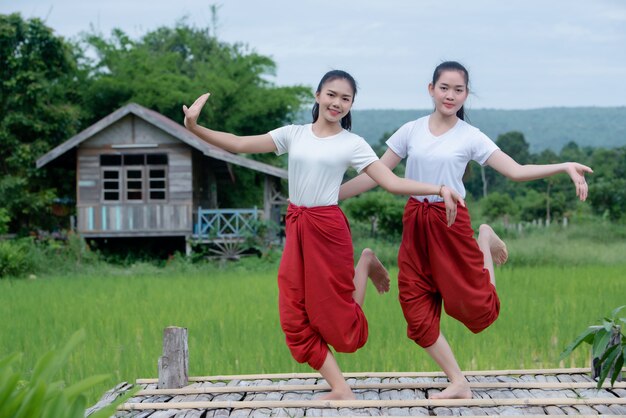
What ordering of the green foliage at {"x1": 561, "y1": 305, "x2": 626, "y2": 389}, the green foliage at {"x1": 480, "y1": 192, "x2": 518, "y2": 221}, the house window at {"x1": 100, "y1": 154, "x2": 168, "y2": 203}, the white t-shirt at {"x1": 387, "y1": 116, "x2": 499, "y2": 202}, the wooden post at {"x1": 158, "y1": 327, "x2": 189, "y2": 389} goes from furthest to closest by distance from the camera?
the green foliage at {"x1": 480, "y1": 192, "x2": 518, "y2": 221}, the house window at {"x1": 100, "y1": 154, "x2": 168, "y2": 203}, the wooden post at {"x1": 158, "y1": 327, "x2": 189, "y2": 389}, the white t-shirt at {"x1": 387, "y1": 116, "x2": 499, "y2": 202}, the green foliage at {"x1": 561, "y1": 305, "x2": 626, "y2": 389}

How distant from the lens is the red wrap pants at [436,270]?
452 cm

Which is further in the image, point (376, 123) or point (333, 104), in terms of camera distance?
point (376, 123)

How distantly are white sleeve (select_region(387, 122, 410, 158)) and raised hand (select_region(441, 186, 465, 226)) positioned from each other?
1.81 ft

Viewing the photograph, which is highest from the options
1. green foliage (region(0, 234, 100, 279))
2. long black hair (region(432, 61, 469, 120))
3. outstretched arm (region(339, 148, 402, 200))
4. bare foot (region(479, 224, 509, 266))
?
long black hair (region(432, 61, 469, 120))

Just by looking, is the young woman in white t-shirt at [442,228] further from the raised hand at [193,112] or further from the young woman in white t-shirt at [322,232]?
the raised hand at [193,112]

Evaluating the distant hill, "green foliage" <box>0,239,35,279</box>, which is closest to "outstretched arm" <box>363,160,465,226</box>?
"green foliage" <box>0,239,35,279</box>

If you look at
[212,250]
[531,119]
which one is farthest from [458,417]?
[531,119]

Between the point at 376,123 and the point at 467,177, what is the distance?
3434 inches

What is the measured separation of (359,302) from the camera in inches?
184

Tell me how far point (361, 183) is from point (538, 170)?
89cm

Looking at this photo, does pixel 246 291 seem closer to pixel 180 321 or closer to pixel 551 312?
pixel 180 321

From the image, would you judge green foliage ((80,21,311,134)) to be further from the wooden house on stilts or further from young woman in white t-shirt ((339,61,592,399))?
young woman in white t-shirt ((339,61,592,399))

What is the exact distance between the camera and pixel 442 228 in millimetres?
4508

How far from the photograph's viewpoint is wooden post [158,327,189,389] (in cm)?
518
